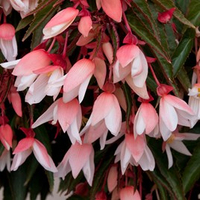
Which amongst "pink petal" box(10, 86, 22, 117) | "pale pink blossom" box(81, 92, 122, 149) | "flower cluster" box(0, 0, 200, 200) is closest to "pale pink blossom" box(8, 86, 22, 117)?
"pink petal" box(10, 86, 22, 117)

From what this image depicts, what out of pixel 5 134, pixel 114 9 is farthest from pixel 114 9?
pixel 5 134

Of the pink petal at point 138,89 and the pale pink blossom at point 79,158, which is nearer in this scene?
the pink petal at point 138,89

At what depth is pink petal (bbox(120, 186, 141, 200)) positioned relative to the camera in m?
0.88

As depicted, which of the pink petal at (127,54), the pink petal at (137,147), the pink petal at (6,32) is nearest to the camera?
the pink petal at (127,54)

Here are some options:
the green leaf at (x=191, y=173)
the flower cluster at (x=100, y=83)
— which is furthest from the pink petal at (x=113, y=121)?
the green leaf at (x=191, y=173)

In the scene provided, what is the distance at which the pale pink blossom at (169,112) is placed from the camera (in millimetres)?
698

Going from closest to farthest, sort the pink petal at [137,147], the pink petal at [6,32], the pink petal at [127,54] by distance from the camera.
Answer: the pink petal at [127,54] → the pink petal at [137,147] → the pink petal at [6,32]

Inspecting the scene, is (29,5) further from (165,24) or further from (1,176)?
(1,176)

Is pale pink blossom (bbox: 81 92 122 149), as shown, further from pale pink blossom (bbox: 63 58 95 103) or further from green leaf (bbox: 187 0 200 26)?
green leaf (bbox: 187 0 200 26)

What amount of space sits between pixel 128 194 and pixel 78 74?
0.31 m

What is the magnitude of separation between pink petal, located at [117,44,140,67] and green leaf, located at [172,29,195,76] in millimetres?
157

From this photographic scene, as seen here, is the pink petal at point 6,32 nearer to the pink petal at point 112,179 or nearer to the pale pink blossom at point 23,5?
the pale pink blossom at point 23,5

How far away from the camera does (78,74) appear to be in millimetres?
651

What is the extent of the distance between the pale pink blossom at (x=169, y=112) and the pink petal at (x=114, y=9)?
122mm
